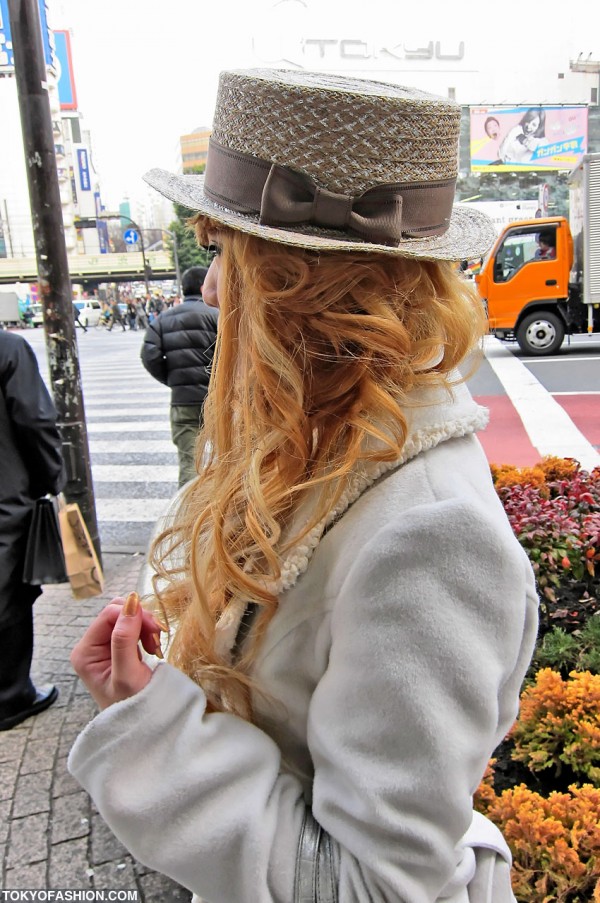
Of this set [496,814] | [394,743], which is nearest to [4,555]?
[496,814]

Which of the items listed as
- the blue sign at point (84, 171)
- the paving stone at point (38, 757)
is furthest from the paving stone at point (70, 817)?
the blue sign at point (84, 171)

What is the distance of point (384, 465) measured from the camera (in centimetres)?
91

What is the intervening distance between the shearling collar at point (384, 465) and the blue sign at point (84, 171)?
82465mm

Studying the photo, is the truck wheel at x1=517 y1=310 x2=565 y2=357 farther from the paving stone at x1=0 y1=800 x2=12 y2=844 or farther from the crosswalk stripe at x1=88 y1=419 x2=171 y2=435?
the paving stone at x1=0 y1=800 x2=12 y2=844

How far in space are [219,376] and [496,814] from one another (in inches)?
54.2

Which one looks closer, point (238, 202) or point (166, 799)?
point (166, 799)

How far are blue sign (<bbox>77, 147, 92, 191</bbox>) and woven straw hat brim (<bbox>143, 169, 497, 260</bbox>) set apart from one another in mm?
82144

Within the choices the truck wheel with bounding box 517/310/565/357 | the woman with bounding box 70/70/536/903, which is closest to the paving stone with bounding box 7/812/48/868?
the woman with bounding box 70/70/536/903

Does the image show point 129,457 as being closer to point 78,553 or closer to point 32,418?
point 78,553

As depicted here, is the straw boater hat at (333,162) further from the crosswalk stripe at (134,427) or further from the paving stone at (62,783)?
the crosswalk stripe at (134,427)

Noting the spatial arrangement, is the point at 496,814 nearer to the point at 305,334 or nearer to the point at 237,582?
the point at 237,582

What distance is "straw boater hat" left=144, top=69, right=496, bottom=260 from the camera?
2.98 ft

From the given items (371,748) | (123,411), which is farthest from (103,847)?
(123,411)

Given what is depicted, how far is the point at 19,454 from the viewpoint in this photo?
10.3 ft
